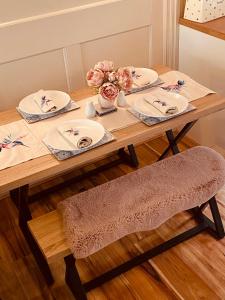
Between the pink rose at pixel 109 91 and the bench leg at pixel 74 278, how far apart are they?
680 millimetres

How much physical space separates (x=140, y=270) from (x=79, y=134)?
0.73 metres

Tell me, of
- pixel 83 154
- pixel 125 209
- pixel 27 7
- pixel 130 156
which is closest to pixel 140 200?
pixel 125 209

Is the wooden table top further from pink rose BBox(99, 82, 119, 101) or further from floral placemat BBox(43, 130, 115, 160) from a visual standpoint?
pink rose BBox(99, 82, 119, 101)

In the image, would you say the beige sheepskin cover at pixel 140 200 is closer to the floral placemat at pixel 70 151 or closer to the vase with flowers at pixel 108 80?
the floral placemat at pixel 70 151

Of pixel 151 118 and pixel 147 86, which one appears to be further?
pixel 147 86

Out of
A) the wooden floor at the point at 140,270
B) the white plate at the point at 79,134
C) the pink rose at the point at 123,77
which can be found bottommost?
the wooden floor at the point at 140,270

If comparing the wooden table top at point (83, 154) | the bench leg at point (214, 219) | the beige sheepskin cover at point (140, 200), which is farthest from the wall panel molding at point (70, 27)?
the bench leg at point (214, 219)

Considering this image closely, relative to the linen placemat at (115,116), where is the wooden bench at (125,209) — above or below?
below

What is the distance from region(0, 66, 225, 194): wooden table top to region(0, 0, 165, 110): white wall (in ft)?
1.06

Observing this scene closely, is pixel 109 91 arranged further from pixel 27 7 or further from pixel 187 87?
pixel 27 7

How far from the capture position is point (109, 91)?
1.64 m

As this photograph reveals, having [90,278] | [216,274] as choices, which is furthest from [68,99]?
[216,274]

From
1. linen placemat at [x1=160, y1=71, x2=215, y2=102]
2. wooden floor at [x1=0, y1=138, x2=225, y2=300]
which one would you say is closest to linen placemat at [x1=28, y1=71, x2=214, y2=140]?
linen placemat at [x1=160, y1=71, x2=215, y2=102]

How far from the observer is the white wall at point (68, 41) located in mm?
1979
